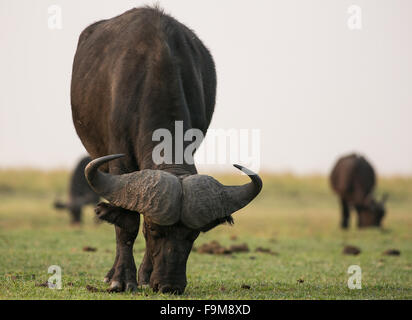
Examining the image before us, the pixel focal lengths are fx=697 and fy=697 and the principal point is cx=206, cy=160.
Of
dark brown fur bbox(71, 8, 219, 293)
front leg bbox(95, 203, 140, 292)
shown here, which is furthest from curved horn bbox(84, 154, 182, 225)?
front leg bbox(95, 203, 140, 292)

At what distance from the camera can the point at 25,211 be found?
3369 centimetres

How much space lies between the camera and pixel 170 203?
7.75 m

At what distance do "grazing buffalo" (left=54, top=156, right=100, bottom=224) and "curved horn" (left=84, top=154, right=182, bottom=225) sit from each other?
73.7 ft

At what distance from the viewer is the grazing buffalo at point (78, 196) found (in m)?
30.4

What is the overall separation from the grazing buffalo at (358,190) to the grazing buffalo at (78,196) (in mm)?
10859

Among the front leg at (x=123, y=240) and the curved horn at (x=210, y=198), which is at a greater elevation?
the curved horn at (x=210, y=198)

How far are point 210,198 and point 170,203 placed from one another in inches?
19.4

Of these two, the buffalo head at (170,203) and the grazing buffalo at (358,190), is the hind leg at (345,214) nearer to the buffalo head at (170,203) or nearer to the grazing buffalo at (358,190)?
the grazing buffalo at (358,190)

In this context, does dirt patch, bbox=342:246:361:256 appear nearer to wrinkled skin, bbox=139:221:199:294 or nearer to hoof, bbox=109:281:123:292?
hoof, bbox=109:281:123:292

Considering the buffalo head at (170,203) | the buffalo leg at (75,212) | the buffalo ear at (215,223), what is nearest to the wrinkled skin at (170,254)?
the buffalo head at (170,203)

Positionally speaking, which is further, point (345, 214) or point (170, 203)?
point (345, 214)

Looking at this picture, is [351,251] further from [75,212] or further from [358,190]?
[75,212]

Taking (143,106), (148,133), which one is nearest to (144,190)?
(148,133)
